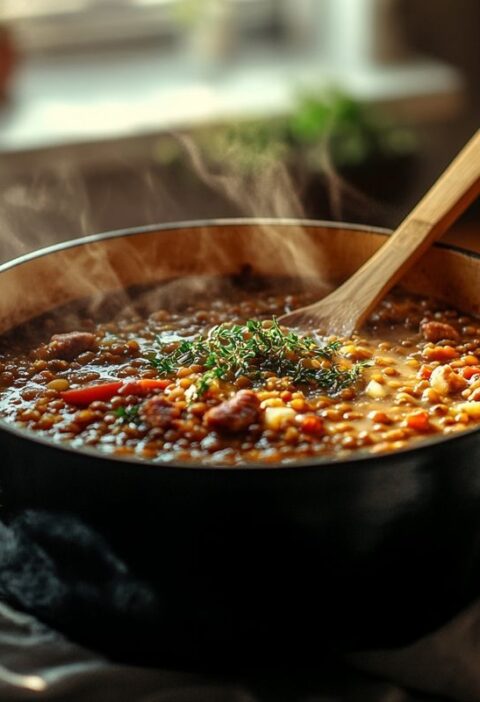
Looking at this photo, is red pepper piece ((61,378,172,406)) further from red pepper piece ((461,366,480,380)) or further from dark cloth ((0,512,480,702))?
red pepper piece ((461,366,480,380))

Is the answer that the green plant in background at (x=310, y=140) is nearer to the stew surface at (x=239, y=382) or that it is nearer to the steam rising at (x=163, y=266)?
the steam rising at (x=163, y=266)

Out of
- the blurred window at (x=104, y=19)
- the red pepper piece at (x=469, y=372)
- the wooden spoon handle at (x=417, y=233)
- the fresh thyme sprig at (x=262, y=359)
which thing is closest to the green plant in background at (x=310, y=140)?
the blurred window at (x=104, y=19)

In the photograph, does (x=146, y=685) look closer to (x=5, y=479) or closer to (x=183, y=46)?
(x=5, y=479)

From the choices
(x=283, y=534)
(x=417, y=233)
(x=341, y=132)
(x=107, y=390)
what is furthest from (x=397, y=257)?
(x=341, y=132)

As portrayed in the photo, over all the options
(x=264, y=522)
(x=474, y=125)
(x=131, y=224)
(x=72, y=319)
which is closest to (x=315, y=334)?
(x=72, y=319)

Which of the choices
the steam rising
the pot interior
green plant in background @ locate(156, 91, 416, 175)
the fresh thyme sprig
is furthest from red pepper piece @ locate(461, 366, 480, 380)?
green plant in background @ locate(156, 91, 416, 175)

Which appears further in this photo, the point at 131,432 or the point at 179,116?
the point at 179,116

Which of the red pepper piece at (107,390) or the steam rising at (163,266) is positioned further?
the steam rising at (163,266)
